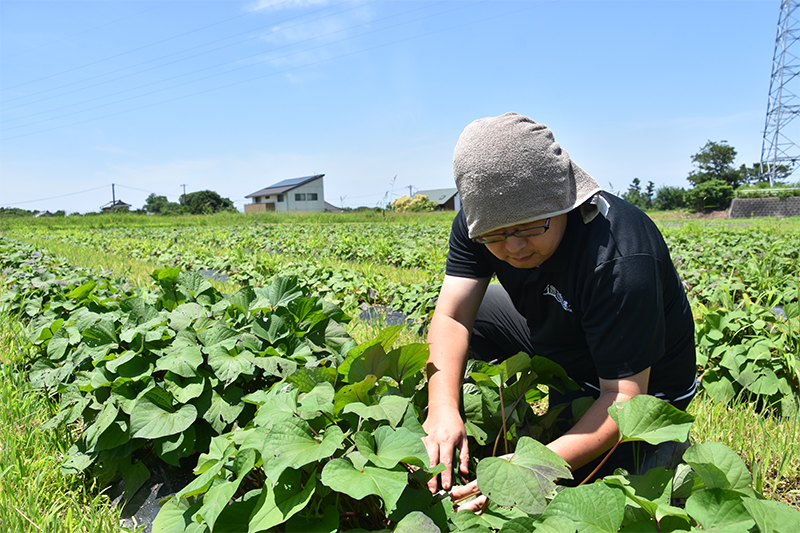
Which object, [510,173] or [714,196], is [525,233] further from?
[714,196]

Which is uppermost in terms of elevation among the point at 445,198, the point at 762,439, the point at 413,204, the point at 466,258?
the point at 445,198

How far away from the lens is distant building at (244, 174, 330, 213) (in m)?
50.9

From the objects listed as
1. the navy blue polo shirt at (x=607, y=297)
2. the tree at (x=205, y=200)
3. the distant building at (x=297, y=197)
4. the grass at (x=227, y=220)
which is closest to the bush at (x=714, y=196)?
the grass at (x=227, y=220)

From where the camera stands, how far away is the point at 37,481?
1573mm

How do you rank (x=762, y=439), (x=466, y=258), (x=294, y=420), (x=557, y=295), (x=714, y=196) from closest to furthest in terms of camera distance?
(x=294, y=420) → (x=557, y=295) → (x=466, y=258) → (x=762, y=439) → (x=714, y=196)

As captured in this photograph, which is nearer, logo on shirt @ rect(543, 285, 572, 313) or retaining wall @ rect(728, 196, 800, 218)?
logo on shirt @ rect(543, 285, 572, 313)

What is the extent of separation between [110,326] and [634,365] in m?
1.81

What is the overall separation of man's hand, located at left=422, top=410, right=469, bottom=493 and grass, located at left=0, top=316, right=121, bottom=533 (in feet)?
3.32

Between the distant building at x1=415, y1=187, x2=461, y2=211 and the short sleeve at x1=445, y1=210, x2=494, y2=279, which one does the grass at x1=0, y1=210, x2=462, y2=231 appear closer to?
the short sleeve at x1=445, y1=210, x2=494, y2=279

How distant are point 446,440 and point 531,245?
1.88ft

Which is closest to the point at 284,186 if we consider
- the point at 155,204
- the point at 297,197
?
the point at 297,197

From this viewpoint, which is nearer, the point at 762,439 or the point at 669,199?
the point at 762,439

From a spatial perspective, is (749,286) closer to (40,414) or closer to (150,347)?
(150,347)

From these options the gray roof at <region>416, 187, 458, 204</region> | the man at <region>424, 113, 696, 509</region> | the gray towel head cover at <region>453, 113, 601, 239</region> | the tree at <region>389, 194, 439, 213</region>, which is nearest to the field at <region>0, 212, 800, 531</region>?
the man at <region>424, 113, 696, 509</region>
